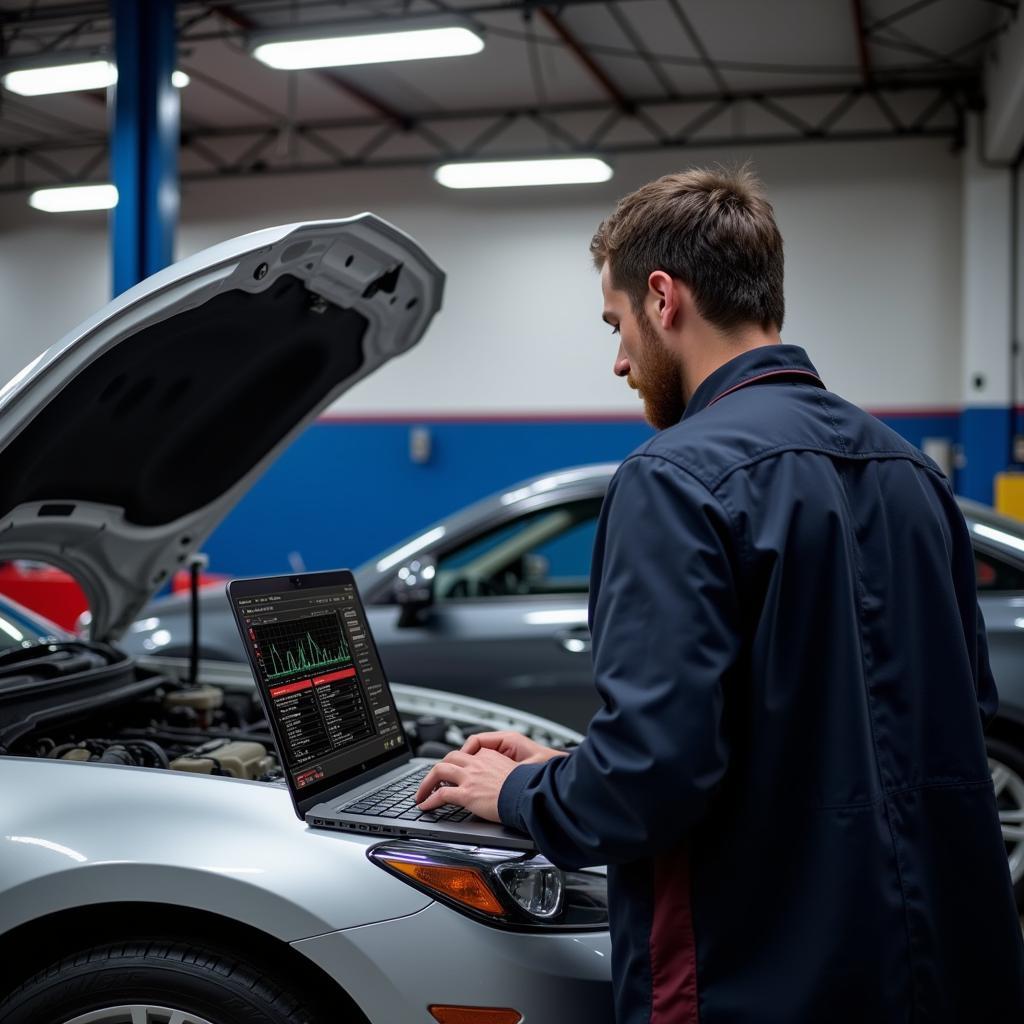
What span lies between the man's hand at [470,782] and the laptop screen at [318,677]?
0.26 meters

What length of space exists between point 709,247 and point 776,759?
2.22 ft

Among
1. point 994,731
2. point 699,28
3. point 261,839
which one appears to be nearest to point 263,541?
point 699,28

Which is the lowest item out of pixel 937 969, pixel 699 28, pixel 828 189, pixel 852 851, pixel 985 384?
pixel 937 969

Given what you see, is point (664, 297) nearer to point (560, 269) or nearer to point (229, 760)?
point (229, 760)

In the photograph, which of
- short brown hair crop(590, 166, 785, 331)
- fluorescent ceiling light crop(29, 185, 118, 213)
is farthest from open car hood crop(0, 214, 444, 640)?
fluorescent ceiling light crop(29, 185, 118, 213)

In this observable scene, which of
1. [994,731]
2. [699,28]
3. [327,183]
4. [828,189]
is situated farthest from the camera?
[327,183]

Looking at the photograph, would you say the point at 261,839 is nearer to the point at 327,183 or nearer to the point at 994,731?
the point at 994,731

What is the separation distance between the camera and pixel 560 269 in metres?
12.1

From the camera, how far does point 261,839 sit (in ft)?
6.15

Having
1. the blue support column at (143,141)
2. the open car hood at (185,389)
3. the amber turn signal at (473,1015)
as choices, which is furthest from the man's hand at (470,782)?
the blue support column at (143,141)

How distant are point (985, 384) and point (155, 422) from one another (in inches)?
375

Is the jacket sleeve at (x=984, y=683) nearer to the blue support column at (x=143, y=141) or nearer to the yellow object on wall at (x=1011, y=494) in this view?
the blue support column at (x=143, y=141)

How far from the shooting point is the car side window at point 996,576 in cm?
414

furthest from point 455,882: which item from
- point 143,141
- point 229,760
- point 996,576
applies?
point 143,141
